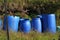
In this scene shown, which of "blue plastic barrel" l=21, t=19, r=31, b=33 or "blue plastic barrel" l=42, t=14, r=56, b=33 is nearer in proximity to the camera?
"blue plastic barrel" l=21, t=19, r=31, b=33

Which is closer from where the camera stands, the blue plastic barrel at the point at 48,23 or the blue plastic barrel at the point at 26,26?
the blue plastic barrel at the point at 26,26

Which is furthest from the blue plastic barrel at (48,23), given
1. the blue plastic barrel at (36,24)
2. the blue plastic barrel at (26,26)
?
the blue plastic barrel at (26,26)

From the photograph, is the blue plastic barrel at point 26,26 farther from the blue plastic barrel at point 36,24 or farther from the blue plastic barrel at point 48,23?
the blue plastic barrel at point 48,23

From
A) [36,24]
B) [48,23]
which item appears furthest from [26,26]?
[48,23]

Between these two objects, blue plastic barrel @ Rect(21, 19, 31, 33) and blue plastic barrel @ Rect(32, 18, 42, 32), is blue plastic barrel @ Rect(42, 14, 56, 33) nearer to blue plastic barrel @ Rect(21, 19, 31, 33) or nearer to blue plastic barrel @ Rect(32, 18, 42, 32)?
blue plastic barrel @ Rect(32, 18, 42, 32)

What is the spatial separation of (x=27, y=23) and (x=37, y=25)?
275 mm

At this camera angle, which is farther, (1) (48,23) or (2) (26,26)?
(1) (48,23)

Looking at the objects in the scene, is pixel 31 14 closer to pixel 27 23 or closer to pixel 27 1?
pixel 27 1

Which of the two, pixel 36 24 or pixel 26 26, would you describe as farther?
pixel 36 24

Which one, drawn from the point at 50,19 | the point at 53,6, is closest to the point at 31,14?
the point at 53,6

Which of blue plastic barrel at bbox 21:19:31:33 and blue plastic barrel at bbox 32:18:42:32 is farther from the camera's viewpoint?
blue plastic barrel at bbox 32:18:42:32

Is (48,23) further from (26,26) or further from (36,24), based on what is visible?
(26,26)

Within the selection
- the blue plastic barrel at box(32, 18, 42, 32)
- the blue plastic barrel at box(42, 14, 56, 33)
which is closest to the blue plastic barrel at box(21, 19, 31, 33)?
the blue plastic barrel at box(32, 18, 42, 32)

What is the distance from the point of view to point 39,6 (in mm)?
7398
